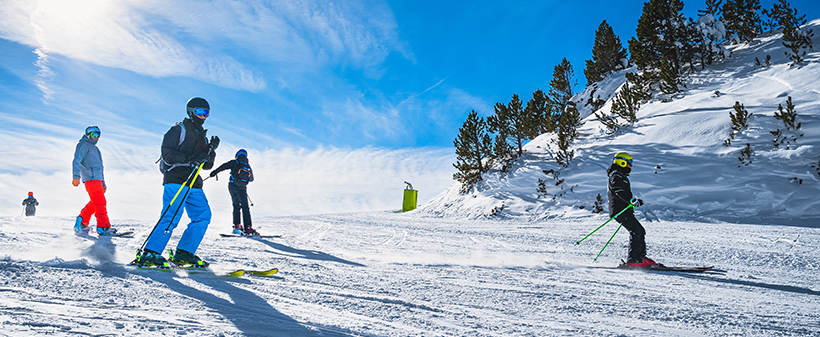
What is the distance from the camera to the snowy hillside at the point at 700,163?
11.6 metres

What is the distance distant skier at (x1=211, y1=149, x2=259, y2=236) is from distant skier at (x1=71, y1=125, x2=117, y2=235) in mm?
2132

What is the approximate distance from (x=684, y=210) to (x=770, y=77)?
504 inches

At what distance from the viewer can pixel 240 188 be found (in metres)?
8.56

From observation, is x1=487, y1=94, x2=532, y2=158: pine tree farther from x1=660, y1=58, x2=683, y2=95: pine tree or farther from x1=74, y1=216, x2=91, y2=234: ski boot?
x1=74, y1=216, x2=91, y2=234: ski boot

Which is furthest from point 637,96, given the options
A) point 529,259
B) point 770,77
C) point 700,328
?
point 700,328

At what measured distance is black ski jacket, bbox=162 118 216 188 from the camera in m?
4.20

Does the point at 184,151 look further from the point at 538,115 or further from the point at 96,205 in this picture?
the point at 538,115

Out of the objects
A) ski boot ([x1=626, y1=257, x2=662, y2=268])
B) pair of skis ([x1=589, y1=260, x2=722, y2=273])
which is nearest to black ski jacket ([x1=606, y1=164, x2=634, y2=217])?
ski boot ([x1=626, y1=257, x2=662, y2=268])

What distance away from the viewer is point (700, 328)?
2619 millimetres

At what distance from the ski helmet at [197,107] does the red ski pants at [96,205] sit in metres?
4.57

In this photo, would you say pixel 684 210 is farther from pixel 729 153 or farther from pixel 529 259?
pixel 529 259

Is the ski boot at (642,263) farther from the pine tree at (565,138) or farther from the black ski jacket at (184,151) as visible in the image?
the pine tree at (565,138)

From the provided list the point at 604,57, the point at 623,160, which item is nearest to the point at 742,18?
the point at 604,57

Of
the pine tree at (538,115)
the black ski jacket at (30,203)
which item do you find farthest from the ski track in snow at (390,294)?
the pine tree at (538,115)
